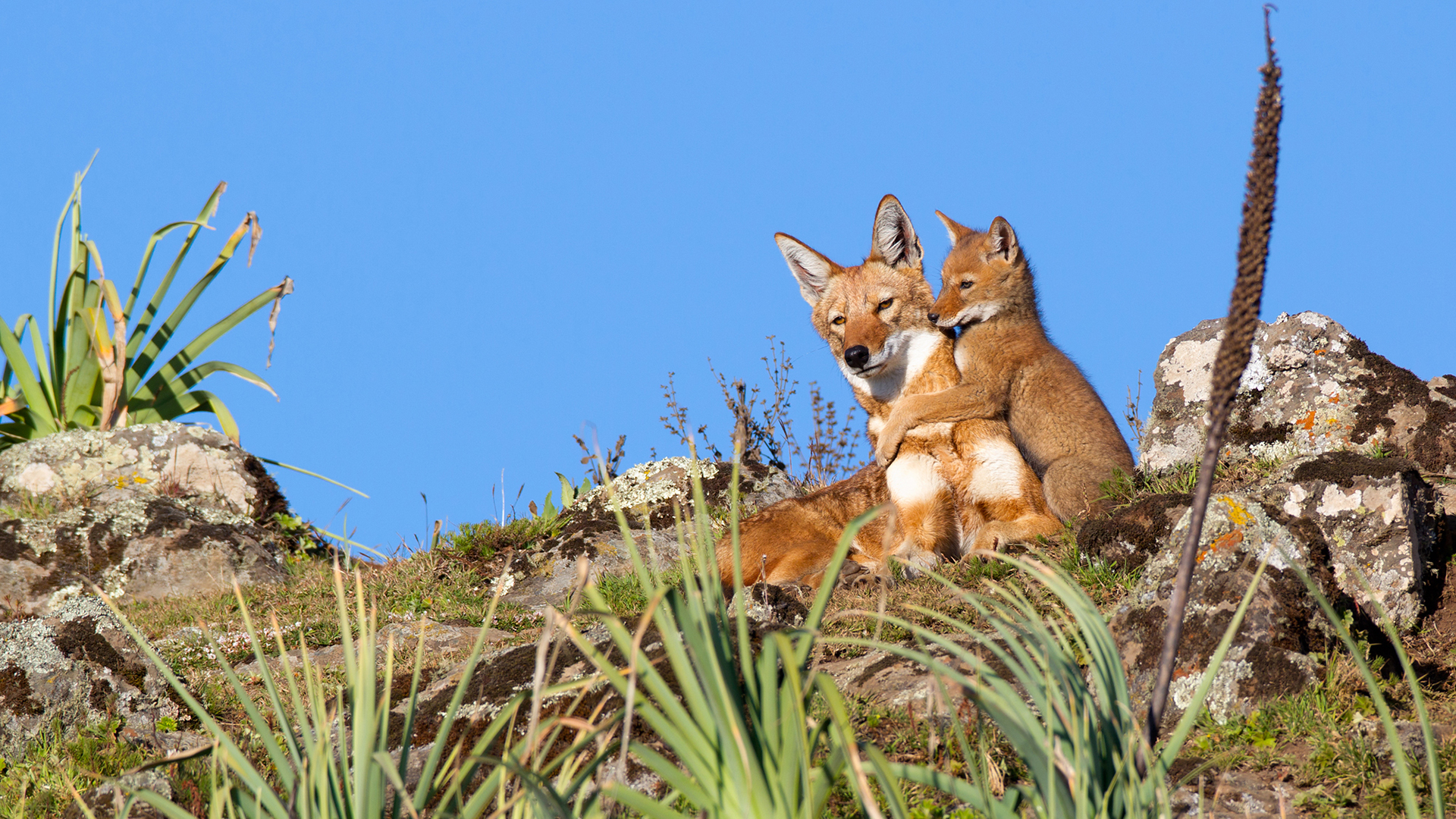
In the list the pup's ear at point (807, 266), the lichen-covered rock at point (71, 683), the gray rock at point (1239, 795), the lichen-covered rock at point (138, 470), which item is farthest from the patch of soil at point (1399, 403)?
the lichen-covered rock at point (138, 470)

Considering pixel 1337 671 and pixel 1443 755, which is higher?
pixel 1337 671

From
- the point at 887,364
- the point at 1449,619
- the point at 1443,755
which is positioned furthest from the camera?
the point at 887,364

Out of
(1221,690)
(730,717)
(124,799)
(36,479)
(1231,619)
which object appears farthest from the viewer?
(36,479)

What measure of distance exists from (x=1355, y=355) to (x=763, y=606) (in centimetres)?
439

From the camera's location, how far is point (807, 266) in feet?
23.3

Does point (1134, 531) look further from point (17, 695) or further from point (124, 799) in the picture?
point (17, 695)

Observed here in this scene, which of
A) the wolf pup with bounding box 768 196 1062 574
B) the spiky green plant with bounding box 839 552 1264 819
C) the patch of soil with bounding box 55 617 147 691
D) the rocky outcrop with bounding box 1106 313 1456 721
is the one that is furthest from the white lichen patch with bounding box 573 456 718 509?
the spiky green plant with bounding box 839 552 1264 819

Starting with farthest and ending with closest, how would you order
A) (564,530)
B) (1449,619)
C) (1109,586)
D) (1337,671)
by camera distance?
(564,530)
(1109,586)
(1449,619)
(1337,671)

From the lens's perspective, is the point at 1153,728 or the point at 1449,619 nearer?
the point at 1153,728

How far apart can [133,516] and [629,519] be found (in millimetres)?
4201

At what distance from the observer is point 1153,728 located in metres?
2.23

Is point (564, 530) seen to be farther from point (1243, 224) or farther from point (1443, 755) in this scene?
point (1243, 224)

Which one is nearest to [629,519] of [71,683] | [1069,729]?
[71,683]

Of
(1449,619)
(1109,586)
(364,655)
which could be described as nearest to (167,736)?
(364,655)
